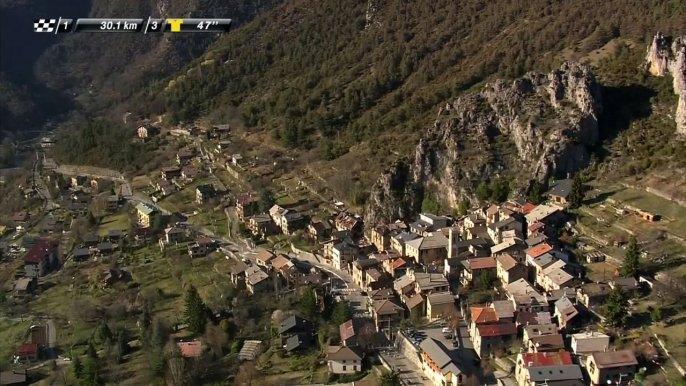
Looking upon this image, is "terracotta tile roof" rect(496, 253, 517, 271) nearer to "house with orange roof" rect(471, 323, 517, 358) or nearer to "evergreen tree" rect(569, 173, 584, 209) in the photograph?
"house with orange roof" rect(471, 323, 517, 358)

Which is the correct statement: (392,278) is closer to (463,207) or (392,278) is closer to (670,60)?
(463,207)

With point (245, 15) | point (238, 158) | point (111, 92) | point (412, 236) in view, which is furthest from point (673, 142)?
point (245, 15)

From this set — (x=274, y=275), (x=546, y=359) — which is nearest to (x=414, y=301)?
(x=546, y=359)

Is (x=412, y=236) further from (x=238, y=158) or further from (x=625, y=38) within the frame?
(x=625, y=38)

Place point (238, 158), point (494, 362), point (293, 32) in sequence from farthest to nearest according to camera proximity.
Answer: point (293, 32) < point (238, 158) < point (494, 362)

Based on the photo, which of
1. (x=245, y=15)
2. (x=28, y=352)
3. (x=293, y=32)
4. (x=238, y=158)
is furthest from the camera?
(x=245, y=15)

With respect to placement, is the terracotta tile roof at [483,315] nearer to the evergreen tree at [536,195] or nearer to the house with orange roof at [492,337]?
the house with orange roof at [492,337]
